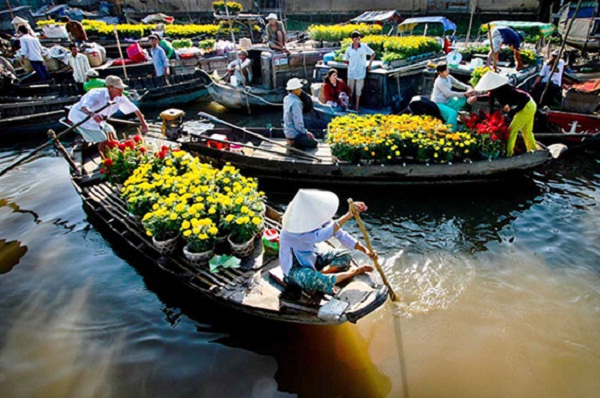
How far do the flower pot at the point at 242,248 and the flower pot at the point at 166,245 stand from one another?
0.89m

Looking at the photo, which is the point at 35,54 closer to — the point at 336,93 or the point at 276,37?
the point at 276,37

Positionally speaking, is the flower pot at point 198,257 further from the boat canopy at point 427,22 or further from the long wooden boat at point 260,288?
the boat canopy at point 427,22

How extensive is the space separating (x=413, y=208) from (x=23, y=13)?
3454 cm

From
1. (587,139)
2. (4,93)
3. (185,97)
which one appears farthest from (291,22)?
(587,139)

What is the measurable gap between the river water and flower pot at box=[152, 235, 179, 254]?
0.93 metres

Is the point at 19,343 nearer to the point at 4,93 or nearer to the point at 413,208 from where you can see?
the point at 413,208

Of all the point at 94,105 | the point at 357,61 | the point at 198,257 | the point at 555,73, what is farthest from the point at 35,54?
the point at 555,73

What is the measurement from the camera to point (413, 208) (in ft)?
26.9

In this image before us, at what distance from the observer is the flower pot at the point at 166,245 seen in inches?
216

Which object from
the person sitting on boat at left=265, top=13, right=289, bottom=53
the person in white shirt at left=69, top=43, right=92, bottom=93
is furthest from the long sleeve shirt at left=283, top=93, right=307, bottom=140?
the person in white shirt at left=69, top=43, right=92, bottom=93

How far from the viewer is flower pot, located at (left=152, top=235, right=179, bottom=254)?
548 cm

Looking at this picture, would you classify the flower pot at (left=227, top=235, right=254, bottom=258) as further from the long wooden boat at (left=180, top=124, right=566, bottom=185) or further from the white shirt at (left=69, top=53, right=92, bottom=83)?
the white shirt at (left=69, top=53, right=92, bottom=83)

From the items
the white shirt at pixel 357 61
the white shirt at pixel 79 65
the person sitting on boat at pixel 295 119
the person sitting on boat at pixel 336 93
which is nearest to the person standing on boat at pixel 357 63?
the white shirt at pixel 357 61

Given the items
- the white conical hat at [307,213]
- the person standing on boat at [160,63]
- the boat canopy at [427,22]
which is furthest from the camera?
the boat canopy at [427,22]
